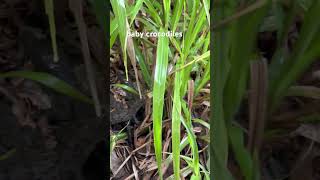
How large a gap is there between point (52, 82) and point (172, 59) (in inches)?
6.5

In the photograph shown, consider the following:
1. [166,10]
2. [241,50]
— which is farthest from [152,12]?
[241,50]

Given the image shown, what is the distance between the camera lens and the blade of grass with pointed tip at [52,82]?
1.82 feet

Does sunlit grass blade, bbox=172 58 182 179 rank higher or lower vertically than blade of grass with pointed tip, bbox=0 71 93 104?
lower

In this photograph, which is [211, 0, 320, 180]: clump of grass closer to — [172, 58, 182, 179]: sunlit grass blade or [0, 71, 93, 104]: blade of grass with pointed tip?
[172, 58, 182, 179]: sunlit grass blade

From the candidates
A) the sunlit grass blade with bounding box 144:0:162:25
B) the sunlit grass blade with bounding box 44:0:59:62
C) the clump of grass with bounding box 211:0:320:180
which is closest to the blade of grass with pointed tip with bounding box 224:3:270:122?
the clump of grass with bounding box 211:0:320:180

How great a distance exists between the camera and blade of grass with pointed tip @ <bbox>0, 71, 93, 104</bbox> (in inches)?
21.9

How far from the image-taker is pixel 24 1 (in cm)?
55

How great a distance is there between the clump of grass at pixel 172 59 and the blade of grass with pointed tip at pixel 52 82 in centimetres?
8

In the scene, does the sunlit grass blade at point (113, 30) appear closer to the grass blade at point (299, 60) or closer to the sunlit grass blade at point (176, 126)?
the sunlit grass blade at point (176, 126)

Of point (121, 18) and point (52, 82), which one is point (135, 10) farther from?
point (52, 82)

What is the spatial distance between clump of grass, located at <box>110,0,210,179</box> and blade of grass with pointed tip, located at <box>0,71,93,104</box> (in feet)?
0.28

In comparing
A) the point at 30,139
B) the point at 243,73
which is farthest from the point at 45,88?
the point at 243,73

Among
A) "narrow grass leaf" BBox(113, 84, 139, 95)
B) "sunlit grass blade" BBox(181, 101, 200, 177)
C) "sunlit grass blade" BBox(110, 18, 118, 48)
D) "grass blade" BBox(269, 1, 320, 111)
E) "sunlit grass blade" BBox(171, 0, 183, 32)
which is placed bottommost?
"sunlit grass blade" BBox(181, 101, 200, 177)

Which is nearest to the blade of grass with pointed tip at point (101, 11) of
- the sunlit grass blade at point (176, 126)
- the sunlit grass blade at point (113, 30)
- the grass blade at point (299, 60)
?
the sunlit grass blade at point (113, 30)
